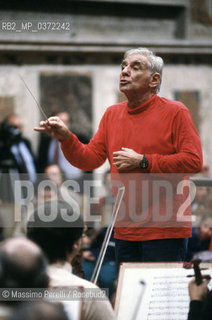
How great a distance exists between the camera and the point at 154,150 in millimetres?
2996

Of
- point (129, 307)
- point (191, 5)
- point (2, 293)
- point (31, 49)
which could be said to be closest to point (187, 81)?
point (191, 5)

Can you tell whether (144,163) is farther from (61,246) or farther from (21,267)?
(21,267)

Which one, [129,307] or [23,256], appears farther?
[129,307]

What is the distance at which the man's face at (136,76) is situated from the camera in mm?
3027

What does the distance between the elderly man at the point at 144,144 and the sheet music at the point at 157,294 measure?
0.70 feet

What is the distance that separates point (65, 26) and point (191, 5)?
5.17 meters

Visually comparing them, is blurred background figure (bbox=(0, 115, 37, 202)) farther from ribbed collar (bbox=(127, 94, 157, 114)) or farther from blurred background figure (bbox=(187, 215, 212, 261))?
ribbed collar (bbox=(127, 94, 157, 114))

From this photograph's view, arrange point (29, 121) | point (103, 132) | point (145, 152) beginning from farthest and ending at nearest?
point (29, 121), point (103, 132), point (145, 152)

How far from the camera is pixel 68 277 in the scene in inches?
91.9

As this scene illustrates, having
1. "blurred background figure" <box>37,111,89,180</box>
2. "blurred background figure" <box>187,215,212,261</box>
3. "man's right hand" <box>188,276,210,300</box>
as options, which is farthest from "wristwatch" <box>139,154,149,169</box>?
"blurred background figure" <box>37,111,89,180</box>

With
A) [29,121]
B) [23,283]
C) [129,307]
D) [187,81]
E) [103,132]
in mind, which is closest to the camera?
[23,283]

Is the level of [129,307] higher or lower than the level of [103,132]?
lower

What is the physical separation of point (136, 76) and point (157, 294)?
3.48 feet

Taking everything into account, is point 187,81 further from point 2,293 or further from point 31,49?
point 2,293
